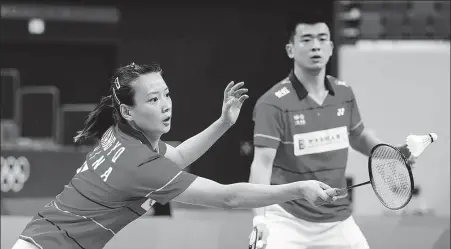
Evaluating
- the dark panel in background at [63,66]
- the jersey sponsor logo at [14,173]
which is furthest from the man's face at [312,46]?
the dark panel in background at [63,66]

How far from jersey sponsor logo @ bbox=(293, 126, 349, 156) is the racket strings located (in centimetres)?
76

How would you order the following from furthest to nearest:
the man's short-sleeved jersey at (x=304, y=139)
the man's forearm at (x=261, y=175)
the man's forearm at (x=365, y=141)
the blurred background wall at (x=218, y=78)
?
1. the blurred background wall at (x=218, y=78)
2. the man's forearm at (x=365, y=141)
3. the man's short-sleeved jersey at (x=304, y=139)
4. the man's forearm at (x=261, y=175)

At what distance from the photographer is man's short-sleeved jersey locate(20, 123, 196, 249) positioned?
2.78 meters

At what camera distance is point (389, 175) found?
9.73 ft

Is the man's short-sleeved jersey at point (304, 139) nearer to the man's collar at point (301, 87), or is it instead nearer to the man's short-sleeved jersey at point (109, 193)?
the man's collar at point (301, 87)

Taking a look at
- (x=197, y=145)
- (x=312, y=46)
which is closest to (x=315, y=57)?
(x=312, y=46)

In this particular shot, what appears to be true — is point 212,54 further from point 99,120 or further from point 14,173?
point 99,120

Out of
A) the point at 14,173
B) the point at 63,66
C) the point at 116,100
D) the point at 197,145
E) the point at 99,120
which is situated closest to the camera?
the point at 116,100

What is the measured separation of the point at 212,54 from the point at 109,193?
21.9 ft

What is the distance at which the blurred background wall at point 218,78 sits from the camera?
571 cm

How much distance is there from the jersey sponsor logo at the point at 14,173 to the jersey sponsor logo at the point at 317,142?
292 cm

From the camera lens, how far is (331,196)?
2697 mm

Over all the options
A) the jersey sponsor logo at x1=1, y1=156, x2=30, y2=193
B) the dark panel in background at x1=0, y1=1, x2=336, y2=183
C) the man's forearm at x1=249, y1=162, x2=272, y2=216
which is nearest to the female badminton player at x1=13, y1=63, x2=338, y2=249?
the man's forearm at x1=249, y1=162, x2=272, y2=216

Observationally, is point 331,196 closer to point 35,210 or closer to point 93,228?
point 93,228
